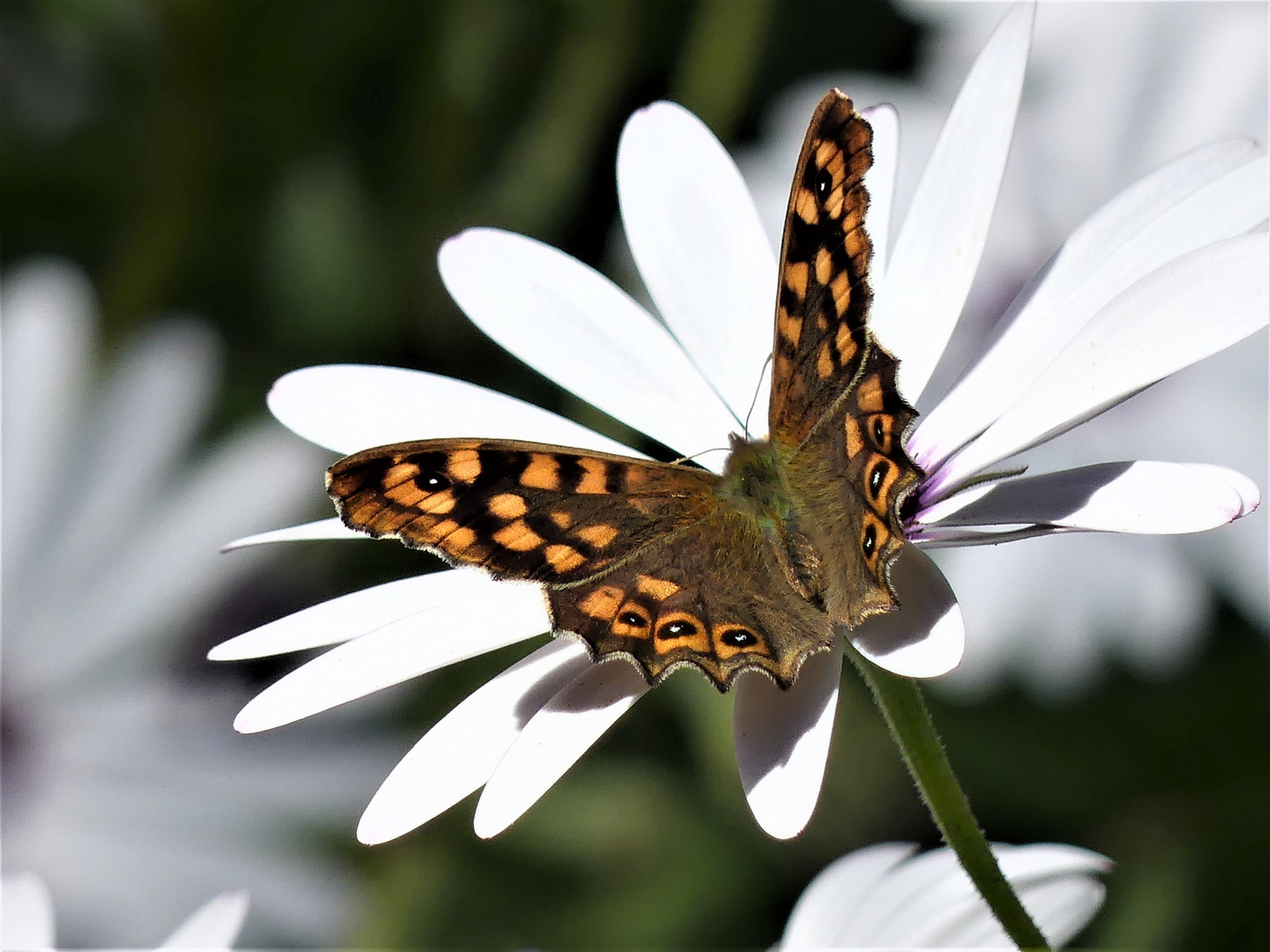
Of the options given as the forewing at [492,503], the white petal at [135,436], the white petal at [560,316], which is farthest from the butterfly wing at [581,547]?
the white petal at [135,436]

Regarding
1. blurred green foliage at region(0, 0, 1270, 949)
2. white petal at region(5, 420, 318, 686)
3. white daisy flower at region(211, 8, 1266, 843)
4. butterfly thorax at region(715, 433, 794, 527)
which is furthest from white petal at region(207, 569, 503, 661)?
white petal at region(5, 420, 318, 686)

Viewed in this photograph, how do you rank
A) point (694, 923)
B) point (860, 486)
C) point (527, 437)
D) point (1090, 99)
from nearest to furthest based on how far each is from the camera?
1. point (860, 486)
2. point (527, 437)
3. point (694, 923)
4. point (1090, 99)

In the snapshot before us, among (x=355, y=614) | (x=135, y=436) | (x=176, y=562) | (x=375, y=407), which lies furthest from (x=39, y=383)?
(x=355, y=614)

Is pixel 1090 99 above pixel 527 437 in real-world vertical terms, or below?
above

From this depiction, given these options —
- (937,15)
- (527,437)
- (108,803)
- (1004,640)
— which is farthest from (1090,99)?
(108,803)

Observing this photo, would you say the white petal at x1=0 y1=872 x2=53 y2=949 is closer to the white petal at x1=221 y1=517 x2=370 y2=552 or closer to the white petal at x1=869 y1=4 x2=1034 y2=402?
the white petal at x1=221 y1=517 x2=370 y2=552

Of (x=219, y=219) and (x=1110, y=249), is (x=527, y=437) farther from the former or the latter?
(x=219, y=219)
